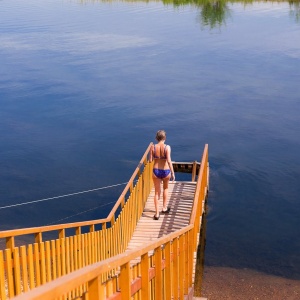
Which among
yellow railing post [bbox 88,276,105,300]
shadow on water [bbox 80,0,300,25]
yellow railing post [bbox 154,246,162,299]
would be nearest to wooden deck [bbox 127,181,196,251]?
yellow railing post [bbox 154,246,162,299]

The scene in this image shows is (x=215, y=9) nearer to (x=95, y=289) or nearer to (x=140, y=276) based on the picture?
(x=140, y=276)

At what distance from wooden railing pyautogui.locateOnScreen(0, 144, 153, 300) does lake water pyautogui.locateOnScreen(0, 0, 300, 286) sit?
349 centimetres

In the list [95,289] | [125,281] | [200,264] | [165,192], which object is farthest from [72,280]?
[200,264]

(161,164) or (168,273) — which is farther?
(161,164)

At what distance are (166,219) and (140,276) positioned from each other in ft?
→ 20.2

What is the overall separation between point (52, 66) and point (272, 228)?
783 inches

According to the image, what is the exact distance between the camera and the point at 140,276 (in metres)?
5.35

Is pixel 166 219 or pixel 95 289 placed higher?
pixel 95 289

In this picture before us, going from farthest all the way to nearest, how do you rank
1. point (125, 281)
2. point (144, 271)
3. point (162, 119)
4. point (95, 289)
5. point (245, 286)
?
point (162, 119) → point (245, 286) → point (144, 271) → point (125, 281) → point (95, 289)

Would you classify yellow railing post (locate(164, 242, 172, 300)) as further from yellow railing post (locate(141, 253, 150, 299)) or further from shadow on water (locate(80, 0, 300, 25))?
shadow on water (locate(80, 0, 300, 25))

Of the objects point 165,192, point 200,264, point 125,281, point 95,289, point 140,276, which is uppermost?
point 95,289

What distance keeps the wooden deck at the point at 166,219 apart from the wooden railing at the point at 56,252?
24 cm

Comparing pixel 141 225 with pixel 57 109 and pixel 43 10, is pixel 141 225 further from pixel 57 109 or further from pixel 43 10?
pixel 43 10

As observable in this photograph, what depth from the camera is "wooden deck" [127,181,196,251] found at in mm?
10805
